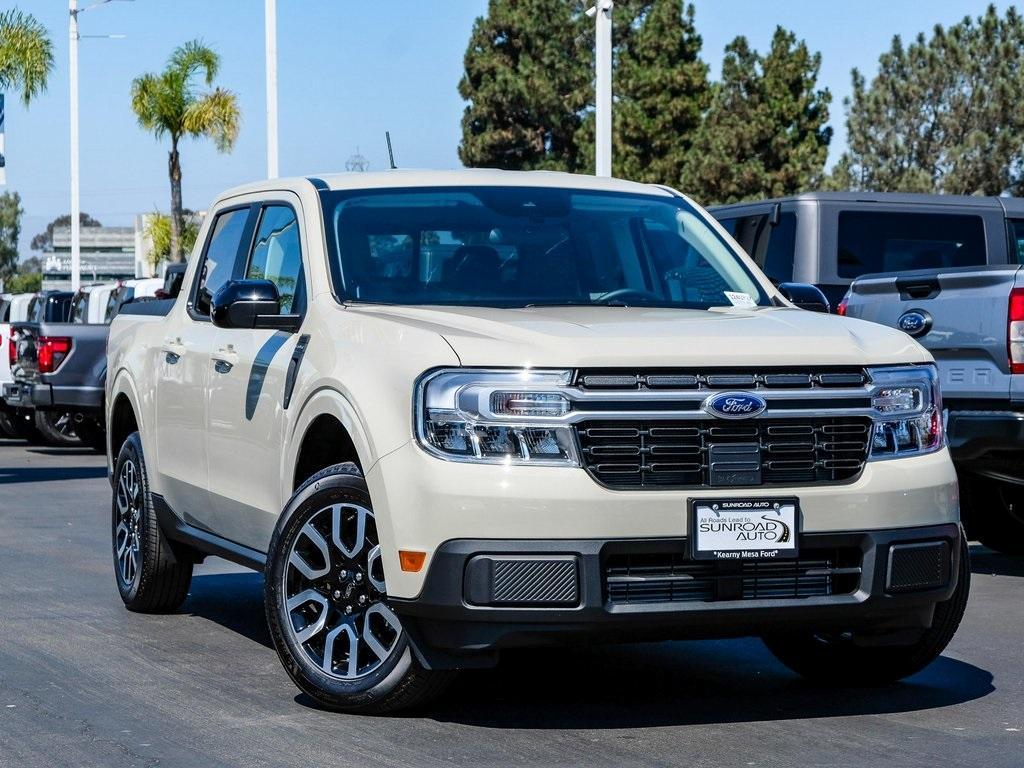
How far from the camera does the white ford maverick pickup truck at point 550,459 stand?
5562 mm

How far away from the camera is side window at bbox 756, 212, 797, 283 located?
12.9 metres

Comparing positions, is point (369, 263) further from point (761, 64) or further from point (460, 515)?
point (761, 64)

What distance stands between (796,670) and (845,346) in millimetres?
1553

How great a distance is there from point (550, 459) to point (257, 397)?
1.68 meters

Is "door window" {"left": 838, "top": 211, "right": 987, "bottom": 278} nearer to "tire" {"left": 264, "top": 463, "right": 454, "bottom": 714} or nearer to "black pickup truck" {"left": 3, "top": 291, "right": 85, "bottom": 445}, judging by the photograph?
"tire" {"left": 264, "top": 463, "right": 454, "bottom": 714}

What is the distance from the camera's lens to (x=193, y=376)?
770 cm

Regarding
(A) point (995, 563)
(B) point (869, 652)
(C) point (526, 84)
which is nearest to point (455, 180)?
(B) point (869, 652)

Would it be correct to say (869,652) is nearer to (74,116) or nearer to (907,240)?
(907,240)

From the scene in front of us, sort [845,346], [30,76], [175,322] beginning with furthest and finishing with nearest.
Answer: [30,76] → [175,322] → [845,346]

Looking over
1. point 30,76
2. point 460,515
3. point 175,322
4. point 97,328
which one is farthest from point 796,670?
point 30,76

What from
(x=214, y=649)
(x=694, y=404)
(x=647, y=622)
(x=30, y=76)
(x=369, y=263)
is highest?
(x=30, y=76)

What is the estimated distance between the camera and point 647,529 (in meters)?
5.55

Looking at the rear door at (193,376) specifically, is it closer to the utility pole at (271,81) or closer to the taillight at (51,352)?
the taillight at (51,352)

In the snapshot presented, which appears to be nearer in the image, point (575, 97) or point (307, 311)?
point (307, 311)
